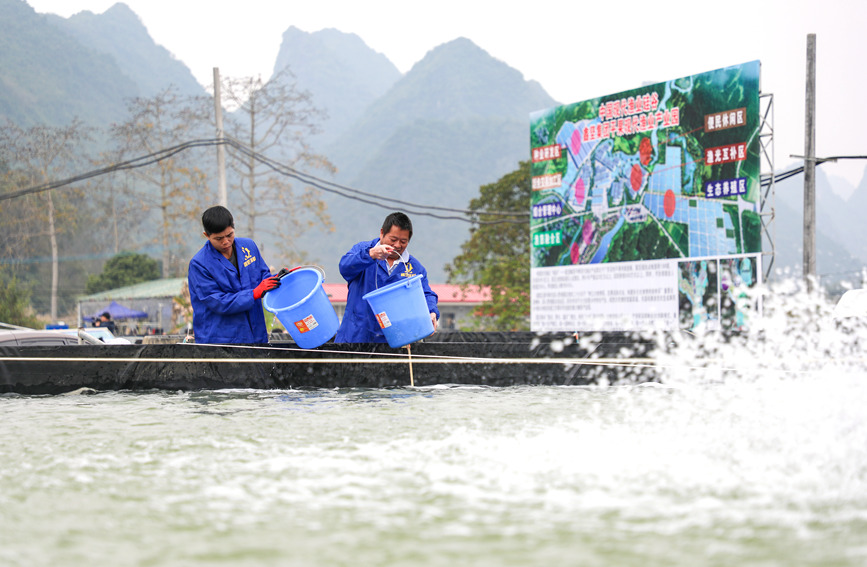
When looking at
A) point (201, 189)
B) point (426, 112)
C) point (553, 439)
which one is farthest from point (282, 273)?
point (426, 112)

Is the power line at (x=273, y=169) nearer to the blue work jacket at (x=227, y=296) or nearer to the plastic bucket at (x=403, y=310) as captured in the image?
the blue work jacket at (x=227, y=296)

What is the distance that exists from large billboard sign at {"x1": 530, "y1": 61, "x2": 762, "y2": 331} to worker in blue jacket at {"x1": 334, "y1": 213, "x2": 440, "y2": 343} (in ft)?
28.2

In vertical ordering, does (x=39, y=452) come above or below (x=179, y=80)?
→ below

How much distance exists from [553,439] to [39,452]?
8.37 feet

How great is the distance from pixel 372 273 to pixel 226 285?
45.7 inches

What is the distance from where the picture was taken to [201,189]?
136ft

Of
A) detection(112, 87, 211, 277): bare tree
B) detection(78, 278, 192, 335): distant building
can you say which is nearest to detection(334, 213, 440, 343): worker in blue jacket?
detection(78, 278, 192, 335): distant building

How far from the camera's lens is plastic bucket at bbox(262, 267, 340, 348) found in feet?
20.6

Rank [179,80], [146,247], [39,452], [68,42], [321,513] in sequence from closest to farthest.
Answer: [321,513] → [39,452] → [146,247] → [68,42] → [179,80]

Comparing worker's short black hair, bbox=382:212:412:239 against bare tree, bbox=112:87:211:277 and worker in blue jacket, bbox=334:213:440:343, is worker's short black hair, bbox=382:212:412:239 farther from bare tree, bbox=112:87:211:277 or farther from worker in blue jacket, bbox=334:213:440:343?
bare tree, bbox=112:87:211:277

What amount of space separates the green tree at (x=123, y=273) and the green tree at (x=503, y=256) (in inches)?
1289

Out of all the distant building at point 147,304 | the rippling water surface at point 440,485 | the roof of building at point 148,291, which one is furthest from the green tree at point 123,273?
the rippling water surface at point 440,485

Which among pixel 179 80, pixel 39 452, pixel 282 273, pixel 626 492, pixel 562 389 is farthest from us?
pixel 179 80

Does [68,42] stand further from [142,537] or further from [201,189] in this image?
[142,537]
